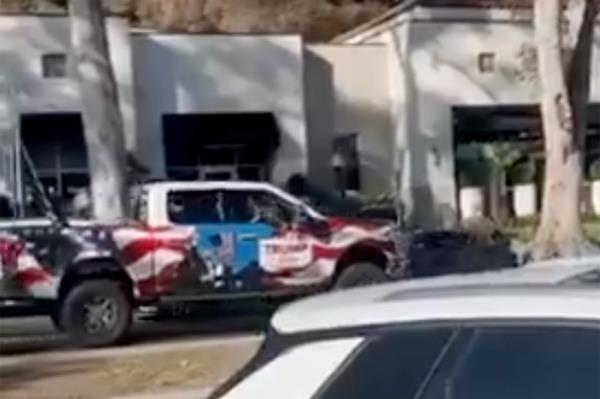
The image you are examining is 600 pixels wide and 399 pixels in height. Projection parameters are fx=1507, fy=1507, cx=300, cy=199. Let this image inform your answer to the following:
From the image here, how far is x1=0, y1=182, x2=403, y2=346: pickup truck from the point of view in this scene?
55.8ft

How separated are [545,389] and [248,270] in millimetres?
14558

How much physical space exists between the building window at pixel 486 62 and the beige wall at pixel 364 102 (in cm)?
251

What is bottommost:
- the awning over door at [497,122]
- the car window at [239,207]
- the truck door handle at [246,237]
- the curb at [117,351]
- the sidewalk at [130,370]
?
the curb at [117,351]

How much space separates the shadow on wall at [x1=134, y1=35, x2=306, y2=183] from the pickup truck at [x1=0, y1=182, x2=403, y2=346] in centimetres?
1693

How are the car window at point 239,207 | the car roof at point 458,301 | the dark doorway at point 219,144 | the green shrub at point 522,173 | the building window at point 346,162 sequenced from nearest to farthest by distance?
1. the car roof at point 458,301
2. the car window at point 239,207
3. the dark doorway at point 219,144
4. the green shrub at point 522,173
5. the building window at point 346,162

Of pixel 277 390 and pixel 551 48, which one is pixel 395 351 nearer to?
pixel 277 390

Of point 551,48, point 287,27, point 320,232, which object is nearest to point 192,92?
point 287,27

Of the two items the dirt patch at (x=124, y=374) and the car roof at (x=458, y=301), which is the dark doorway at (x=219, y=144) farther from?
the car roof at (x=458, y=301)

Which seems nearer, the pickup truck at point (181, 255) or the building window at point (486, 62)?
the pickup truck at point (181, 255)

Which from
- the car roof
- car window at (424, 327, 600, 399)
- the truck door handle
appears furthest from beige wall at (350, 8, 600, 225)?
car window at (424, 327, 600, 399)

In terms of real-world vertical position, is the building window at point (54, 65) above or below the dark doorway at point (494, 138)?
above

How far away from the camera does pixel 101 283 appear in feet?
56.9

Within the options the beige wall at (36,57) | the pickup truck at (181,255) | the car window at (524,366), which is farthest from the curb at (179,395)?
the beige wall at (36,57)

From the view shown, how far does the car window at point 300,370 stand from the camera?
3910 mm
